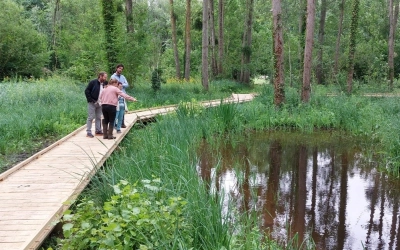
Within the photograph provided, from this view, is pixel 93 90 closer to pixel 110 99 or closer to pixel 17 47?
pixel 110 99

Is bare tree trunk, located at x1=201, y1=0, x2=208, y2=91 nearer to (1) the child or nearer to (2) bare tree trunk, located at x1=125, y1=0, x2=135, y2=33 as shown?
(2) bare tree trunk, located at x1=125, y1=0, x2=135, y2=33

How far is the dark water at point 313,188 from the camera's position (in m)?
5.14

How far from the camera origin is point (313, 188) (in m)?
6.95

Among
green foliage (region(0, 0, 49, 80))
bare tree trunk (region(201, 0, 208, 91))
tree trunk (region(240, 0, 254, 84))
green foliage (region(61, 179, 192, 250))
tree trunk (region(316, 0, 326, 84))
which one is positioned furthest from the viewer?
tree trunk (region(316, 0, 326, 84))

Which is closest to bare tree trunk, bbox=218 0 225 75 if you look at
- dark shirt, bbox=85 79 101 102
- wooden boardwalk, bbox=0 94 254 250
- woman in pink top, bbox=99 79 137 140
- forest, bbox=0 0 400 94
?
forest, bbox=0 0 400 94

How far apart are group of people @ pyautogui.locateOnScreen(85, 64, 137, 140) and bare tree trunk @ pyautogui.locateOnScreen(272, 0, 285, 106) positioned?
634 cm

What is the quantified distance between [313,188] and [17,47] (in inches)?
892

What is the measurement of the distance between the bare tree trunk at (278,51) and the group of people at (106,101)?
634cm

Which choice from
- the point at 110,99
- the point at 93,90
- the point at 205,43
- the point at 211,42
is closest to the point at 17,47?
the point at 211,42

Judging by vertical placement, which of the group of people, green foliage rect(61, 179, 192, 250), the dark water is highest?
the group of people

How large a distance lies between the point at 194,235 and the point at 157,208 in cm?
43

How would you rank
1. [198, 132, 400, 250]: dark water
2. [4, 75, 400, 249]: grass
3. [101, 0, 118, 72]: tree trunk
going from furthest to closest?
[101, 0, 118, 72]: tree trunk, [198, 132, 400, 250]: dark water, [4, 75, 400, 249]: grass

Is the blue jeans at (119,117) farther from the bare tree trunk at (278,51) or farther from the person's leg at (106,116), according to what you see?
the bare tree trunk at (278,51)

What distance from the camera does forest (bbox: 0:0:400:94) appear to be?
56.1 ft
